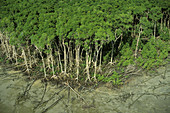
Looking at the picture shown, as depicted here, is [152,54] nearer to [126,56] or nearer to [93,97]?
[126,56]

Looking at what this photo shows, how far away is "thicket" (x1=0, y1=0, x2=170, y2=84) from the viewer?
30.9 feet

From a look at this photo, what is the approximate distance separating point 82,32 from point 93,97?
136 inches

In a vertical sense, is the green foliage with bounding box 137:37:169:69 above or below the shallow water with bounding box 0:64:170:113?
above

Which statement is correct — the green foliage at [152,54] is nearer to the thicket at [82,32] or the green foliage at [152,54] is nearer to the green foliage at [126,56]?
the thicket at [82,32]

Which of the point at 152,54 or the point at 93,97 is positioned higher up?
the point at 152,54

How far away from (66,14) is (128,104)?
5.87 metres

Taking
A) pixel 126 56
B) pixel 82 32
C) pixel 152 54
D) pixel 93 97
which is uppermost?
pixel 82 32

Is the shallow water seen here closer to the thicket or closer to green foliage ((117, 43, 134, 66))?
the thicket

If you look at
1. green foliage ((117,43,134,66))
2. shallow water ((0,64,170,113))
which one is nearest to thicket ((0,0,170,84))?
green foliage ((117,43,134,66))

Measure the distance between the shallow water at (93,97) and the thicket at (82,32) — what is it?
0.93 metres

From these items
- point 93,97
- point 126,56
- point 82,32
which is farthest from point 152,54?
point 82,32

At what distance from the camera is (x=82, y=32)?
8.98 m

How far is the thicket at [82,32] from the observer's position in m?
9.42

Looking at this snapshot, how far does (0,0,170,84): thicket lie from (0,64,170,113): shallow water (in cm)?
93
